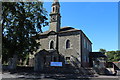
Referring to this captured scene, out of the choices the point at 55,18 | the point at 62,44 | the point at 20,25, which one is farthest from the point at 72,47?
the point at 20,25

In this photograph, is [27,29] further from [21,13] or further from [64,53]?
[64,53]

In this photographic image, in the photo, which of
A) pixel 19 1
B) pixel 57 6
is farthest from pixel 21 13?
pixel 57 6

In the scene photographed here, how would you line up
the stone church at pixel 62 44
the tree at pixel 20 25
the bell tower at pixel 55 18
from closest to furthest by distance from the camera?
the tree at pixel 20 25, the stone church at pixel 62 44, the bell tower at pixel 55 18

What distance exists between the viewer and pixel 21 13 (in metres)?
20.9

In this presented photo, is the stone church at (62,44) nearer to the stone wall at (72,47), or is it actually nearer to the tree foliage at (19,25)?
the stone wall at (72,47)

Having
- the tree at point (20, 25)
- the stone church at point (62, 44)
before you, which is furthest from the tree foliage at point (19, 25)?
the stone church at point (62, 44)

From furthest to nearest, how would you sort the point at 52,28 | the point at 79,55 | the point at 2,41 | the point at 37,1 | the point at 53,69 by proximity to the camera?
the point at 52,28 → the point at 79,55 → the point at 37,1 → the point at 2,41 → the point at 53,69

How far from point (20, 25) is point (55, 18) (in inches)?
399

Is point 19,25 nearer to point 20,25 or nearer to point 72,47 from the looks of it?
point 20,25

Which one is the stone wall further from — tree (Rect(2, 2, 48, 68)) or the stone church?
tree (Rect(2, 2, 48, 68))

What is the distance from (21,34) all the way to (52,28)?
30.9ft

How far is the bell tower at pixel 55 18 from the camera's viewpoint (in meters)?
27.9

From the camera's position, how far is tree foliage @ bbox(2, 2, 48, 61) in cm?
1981

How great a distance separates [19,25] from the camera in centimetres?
2047
